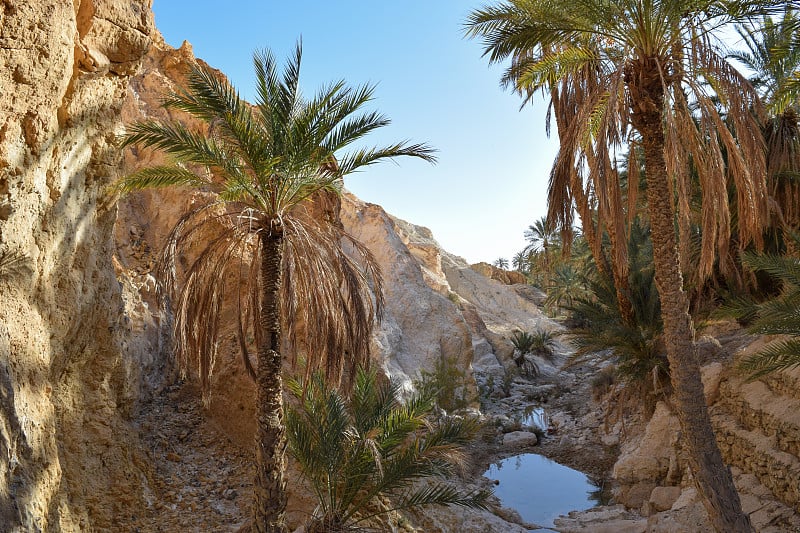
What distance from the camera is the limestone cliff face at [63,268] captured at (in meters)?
5.57

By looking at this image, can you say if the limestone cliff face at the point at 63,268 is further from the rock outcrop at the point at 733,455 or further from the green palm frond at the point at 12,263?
the rock outcrop at the point at 733,455

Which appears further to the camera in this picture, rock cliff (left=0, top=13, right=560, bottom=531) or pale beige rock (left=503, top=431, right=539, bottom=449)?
pale beige rock (left=503, top=431, right=539, bottom=449)

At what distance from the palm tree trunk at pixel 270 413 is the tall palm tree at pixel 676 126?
4.74 m

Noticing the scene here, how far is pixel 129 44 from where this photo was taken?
302 inches

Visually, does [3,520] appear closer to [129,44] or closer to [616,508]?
[129,44]

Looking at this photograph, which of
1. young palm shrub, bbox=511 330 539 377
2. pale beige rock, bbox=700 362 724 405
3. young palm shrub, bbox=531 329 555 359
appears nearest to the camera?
pale beige rock, bbox=700 362 724 405

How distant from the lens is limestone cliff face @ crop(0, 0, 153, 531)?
18.3 ft

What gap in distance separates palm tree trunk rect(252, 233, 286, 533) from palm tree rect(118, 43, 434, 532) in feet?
0.04

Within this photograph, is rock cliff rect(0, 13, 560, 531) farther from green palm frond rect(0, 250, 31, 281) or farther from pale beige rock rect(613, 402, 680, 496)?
pale beige rock rect(613, 402, 680, 496)

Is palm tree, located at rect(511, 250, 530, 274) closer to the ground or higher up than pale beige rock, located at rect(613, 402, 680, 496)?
higher up

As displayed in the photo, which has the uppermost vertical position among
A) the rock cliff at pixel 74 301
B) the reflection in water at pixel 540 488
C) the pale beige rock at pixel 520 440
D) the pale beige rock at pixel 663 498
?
the rock cliff at pixel 74 301

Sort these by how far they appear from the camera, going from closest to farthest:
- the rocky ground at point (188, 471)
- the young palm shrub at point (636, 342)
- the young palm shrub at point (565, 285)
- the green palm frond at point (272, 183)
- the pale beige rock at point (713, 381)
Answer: the green palm frond at point (272, 183) → the rocky ground at point (188, 471) → the pale beige rock at point (713, 381) → the young palm shrub at point (636, 342) → the young palm shrub at point (565, 285)

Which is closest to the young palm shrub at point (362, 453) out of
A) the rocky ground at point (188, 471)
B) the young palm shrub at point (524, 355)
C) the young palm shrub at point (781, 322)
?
the rocky ground at point (188, 471)

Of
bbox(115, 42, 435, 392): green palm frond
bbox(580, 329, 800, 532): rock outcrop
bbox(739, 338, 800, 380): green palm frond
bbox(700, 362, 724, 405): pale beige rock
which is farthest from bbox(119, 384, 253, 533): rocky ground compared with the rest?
bbox(700, 362, 724, 405): pale beige rock
